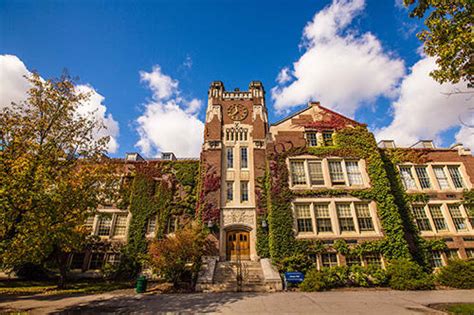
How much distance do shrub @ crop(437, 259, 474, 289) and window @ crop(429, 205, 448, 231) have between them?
4490mm

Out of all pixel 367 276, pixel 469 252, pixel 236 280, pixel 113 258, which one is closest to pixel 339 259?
pixel 367 276

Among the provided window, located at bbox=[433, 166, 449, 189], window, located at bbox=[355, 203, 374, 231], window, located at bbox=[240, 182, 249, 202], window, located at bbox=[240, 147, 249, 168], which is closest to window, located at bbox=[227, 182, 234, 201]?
window, located at bbox=[240, 182, 249, 202]

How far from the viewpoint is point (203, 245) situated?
16859 millimetres

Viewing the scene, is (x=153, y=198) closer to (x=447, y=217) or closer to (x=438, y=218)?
(x=438, y=218)

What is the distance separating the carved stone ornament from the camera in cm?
1859

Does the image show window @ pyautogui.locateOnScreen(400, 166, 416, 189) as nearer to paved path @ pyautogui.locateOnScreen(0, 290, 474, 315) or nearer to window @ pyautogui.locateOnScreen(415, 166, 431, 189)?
window @ pyautogui.locateOnScreen(415, 166, 431, 189)

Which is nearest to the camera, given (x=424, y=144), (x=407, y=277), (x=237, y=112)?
(x=407, y=277)

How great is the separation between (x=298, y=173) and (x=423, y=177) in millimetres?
11543

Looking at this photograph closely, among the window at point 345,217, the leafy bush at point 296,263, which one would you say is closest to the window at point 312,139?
the window at point 345,217

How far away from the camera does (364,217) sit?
55.8ft

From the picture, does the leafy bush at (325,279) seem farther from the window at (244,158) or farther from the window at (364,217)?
the window at (244,158)

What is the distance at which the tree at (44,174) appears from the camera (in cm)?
838

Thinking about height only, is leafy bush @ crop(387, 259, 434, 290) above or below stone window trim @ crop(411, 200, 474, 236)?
below

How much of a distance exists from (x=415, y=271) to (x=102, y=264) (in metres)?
23.4
